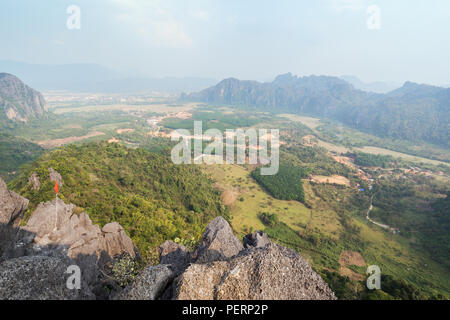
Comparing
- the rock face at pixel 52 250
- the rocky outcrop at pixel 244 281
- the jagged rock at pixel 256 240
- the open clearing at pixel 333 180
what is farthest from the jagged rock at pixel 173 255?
the open clearing at pixel 333 180

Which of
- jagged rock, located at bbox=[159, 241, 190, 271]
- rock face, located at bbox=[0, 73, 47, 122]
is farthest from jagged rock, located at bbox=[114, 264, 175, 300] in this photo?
rock face, located at bbox=[0, 73, 47, 122]

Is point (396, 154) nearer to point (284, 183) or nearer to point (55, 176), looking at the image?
point (284, 183)

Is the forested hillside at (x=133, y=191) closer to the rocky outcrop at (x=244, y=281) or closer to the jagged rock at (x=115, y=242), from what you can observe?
the jagged rock at (x=115, y=242)

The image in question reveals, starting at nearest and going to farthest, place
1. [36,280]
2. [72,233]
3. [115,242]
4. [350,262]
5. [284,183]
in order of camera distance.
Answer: [36,280] → [72,233] → [115,242] → [350,262] → [284,183]

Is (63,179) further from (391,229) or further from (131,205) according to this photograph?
(391,229)

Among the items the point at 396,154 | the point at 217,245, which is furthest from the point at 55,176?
the point at 396,154

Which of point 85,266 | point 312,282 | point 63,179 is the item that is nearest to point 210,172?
point 63,179
